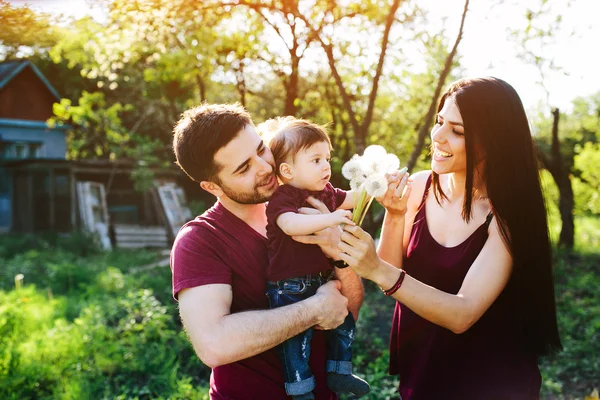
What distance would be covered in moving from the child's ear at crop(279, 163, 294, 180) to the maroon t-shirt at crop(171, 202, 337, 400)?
31 cm

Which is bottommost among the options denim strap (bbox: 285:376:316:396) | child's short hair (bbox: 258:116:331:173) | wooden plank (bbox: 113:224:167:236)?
wooden plank (bbox: 113:224:167:236)

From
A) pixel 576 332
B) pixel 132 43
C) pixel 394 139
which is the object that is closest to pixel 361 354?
pixel 576 332

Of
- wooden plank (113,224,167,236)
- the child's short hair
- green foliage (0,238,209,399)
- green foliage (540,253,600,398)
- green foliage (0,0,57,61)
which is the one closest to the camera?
green foliage (0,0,57,61)

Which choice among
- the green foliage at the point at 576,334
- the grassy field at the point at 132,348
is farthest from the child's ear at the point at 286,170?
the green foliage at the point at 576,334

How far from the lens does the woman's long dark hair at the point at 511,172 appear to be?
2.29 meters

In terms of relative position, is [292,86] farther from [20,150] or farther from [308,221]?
[20,150]

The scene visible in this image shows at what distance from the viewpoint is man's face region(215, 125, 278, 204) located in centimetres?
233

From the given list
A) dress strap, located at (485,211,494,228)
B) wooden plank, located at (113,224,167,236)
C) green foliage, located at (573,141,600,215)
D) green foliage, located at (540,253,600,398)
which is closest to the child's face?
dress strap, located at (485,211,494,228)

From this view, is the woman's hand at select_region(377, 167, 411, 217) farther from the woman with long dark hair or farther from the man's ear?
the man's ear

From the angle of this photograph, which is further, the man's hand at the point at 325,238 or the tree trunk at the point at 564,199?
the tree trunk at the point at 564,199

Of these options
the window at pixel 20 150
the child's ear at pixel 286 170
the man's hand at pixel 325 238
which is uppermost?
the child's ear at pixel 286 170

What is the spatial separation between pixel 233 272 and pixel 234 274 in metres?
0.01

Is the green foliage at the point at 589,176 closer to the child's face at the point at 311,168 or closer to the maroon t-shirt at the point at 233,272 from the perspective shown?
the child's face at the point at 311,168

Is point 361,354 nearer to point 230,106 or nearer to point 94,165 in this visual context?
point 230,106
